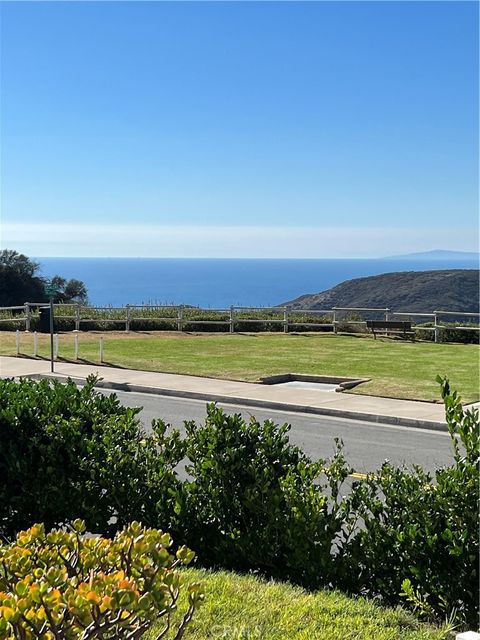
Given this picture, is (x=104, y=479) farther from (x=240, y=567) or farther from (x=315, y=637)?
(x=315, y=637)

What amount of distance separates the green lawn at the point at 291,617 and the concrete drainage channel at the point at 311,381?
12737 millimetres

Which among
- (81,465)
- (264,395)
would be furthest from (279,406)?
(81,465)

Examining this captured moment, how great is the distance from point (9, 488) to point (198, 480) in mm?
1772

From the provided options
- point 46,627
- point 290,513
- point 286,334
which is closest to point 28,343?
point 286,334

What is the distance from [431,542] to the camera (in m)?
5.00

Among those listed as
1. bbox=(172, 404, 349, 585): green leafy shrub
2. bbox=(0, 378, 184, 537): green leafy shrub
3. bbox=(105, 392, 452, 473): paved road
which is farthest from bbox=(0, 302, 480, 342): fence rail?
bbox=(172, 404, 349, 585): green leafy shrub

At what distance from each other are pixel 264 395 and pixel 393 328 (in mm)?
13915

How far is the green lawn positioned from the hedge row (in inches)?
8.9

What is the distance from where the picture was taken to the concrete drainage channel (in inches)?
721

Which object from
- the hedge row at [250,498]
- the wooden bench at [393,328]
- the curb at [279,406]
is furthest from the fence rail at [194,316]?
the hedge row at [250,498]

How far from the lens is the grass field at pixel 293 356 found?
735 inches

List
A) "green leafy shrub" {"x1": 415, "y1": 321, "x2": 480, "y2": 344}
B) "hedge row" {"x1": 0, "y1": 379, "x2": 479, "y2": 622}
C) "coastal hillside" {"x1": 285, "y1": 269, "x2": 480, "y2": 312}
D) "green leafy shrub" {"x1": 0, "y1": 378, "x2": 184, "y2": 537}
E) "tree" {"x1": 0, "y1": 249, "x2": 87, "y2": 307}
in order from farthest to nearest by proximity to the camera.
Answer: "coastal hillside" {"x1": 285, "y1": 269, "x2": 480, "y2": 312}, "tree" {"x1": 0, "y1": 249, "x2": 87, "y2": 307}, "green leafy shrub" {"x1": 415, "y1": 321, "x2": 480, "y2": 344}, "green leafy shrub" {"x1": 0, "y1": 378, "x2": 184, "y2": 537}, "hedge row" {"x1": 0, "y1": 379, "x2": 479, "y2": 622}

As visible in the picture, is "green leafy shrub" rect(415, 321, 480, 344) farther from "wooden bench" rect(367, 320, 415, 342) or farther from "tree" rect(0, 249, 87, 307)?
"tree" rect(0, 249, 87, 307)

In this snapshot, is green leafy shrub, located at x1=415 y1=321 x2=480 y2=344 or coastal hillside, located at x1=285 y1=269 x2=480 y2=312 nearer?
green leafy shrub, located at x1=415 y1=321 x2=480 y2=344
